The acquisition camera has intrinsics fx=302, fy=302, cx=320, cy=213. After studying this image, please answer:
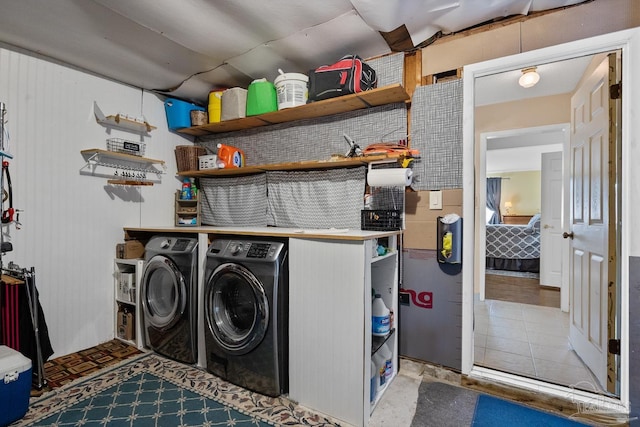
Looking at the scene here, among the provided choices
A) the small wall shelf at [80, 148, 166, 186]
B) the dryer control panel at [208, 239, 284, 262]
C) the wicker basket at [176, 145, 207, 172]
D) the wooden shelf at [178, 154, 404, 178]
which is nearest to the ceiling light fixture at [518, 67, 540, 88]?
the wooden shelf at [178, 154, 404, 178]

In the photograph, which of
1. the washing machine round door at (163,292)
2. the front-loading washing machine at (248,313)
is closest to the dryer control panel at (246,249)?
the front-loading washing machine at (248,313)

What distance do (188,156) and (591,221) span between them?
10.7 feet

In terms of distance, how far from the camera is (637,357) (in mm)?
1582

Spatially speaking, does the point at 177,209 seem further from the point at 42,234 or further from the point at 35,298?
the point at 35,298

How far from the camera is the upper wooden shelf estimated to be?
2.02 metres

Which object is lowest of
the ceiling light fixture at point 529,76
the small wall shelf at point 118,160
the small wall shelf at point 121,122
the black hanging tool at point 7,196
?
the black hanging tool at point 7,196

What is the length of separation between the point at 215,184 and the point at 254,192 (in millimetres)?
502

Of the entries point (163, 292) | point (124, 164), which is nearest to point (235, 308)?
point (163, 292)

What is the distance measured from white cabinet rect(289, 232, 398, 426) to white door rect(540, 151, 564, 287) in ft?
12.4

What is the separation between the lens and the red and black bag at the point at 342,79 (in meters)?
2.02

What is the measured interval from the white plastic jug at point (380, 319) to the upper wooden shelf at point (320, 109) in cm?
136

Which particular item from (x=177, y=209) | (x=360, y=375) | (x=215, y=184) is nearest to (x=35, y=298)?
(x=177, y=209)

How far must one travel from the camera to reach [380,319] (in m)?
1.85

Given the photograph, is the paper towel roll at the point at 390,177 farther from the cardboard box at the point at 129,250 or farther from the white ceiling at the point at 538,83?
the cardboard box at the point at 129,250
